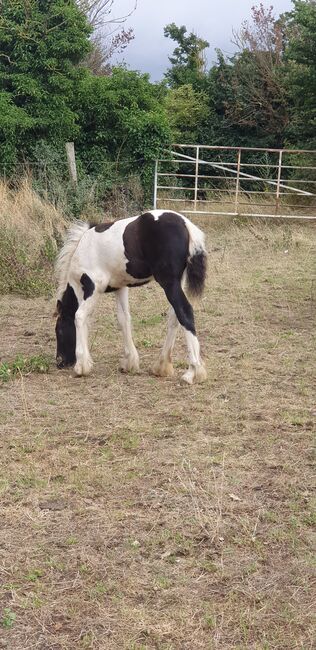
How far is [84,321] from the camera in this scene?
691 centimetres

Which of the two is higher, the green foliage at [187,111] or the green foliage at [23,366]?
the green foliage at [187,111]

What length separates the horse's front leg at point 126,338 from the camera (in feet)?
22.8

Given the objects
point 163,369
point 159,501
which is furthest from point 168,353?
point 159,501

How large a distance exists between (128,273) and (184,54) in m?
31.0

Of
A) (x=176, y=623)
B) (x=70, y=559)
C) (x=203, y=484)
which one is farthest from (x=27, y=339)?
(x=176, y=623)

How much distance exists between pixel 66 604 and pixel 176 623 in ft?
1.62

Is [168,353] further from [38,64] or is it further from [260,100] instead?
[260,100]

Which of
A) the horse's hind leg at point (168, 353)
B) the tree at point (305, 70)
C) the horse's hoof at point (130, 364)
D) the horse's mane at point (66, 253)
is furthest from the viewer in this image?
the tree at point (305, 70)

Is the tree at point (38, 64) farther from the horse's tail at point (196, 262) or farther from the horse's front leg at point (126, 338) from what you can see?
the horse's tail at point (196, 262)

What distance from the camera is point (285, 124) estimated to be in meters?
26.3

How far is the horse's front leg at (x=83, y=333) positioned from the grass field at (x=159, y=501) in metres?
0.13

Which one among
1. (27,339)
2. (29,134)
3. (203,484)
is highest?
(29,134)

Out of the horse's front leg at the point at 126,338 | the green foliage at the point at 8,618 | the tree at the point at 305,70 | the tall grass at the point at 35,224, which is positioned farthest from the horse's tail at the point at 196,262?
the tree at the point at 305,70

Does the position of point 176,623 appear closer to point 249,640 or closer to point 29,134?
point 249,640
